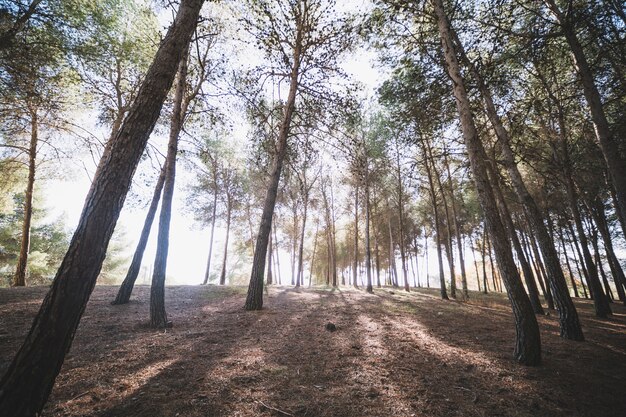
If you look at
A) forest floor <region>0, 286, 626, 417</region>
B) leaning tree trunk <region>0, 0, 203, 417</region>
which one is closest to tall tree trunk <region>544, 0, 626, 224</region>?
forest floor <region>0, 286, 626, 417</region>

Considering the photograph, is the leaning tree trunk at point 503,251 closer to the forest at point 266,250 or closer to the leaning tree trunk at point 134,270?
the forest at point 266,250

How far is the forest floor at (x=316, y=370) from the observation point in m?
2.95

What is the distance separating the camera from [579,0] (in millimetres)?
7277

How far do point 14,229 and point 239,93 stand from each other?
26.6 metres

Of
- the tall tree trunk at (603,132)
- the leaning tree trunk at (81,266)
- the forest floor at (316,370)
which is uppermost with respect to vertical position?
the tall tree trunk at (603,132)

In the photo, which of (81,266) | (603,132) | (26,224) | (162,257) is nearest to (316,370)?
(81,266)

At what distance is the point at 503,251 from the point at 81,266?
6.40 meters

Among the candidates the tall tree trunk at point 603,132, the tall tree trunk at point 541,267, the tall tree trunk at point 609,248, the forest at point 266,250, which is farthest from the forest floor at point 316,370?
the tall tree trunk at point 609,248

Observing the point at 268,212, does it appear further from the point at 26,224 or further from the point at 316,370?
the point at 26,224

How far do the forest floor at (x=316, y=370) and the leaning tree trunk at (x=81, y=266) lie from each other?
720mm

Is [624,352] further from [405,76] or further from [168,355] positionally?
[168,355]

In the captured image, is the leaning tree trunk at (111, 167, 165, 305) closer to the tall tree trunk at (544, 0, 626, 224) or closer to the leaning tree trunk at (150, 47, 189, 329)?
the leaning tree trunk at (150, 47, 189, 329)

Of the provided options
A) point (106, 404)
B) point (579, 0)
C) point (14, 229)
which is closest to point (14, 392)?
point (106, 404)

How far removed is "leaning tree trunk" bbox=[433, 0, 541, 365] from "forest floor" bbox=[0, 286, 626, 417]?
1.25ft
